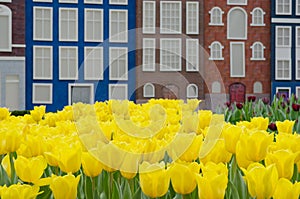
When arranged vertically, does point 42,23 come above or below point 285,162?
above

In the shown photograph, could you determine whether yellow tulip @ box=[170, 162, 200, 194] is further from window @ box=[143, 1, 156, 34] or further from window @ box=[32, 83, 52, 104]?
window @ box=[143, 1, 156, 34]

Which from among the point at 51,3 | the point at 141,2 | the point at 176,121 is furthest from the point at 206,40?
the point at 176,121

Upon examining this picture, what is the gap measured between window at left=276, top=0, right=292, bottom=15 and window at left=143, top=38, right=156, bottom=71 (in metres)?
6.51

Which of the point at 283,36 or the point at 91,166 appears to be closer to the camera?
the point at 91,166

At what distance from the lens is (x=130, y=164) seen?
5.24 feet

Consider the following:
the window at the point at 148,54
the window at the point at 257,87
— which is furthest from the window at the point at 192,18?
the window at the point at 257,87

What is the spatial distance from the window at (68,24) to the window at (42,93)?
7.34ft

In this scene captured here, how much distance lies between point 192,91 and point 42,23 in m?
7.47

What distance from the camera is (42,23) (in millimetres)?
25453

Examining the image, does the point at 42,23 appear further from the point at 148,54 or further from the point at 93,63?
the point at 148,54

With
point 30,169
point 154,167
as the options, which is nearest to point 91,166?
point 30,169

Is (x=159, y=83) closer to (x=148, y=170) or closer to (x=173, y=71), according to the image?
(x=173, y=71)

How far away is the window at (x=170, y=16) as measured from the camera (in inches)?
1043

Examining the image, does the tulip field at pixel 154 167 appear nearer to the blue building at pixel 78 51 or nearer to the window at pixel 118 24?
the blue building at pixel 78 51
